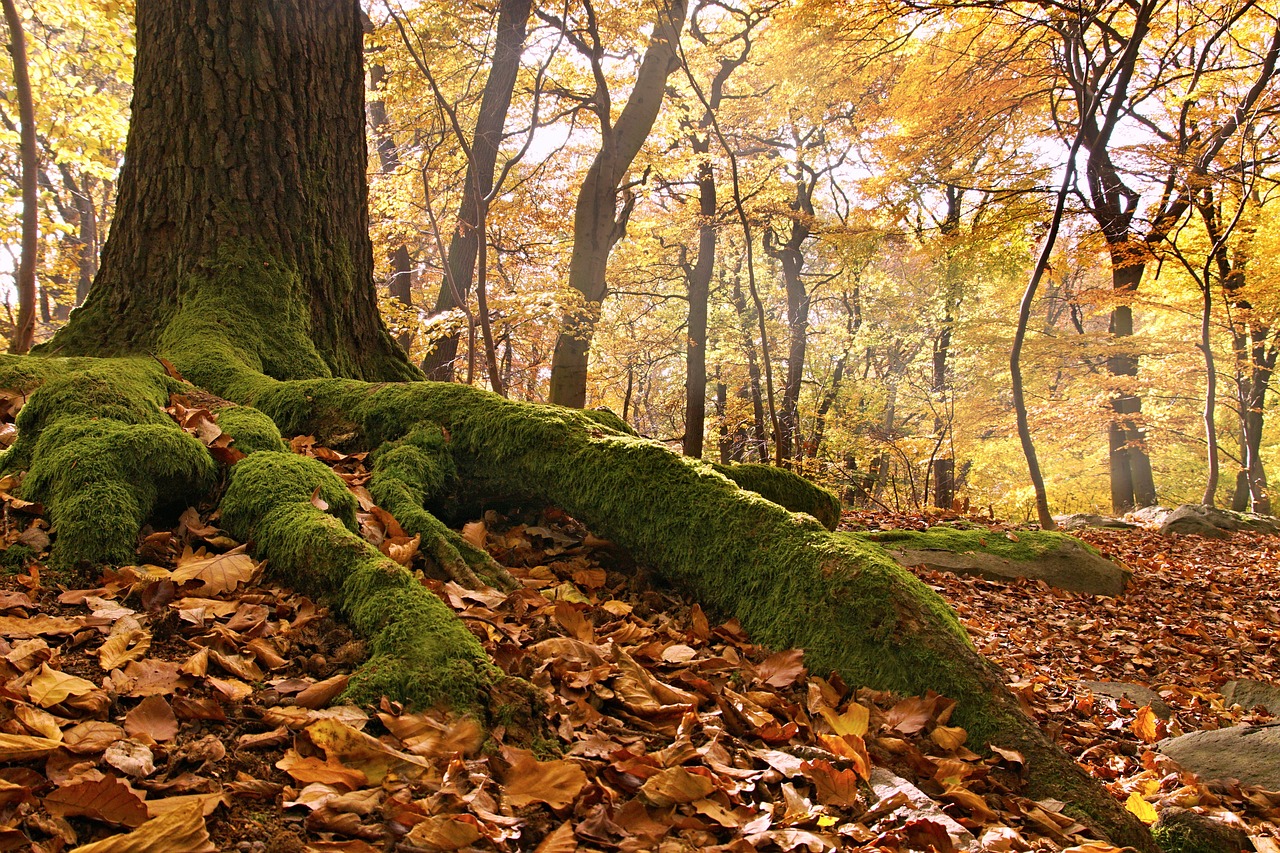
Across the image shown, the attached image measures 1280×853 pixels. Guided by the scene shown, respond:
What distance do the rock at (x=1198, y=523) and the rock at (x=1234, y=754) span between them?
10006mm

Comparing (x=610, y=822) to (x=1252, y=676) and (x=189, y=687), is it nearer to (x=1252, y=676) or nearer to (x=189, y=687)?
A: (x=189, y=687)

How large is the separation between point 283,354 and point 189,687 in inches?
109

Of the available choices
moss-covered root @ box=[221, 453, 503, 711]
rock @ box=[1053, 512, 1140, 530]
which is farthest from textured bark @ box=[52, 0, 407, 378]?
rock @ box=[1053, 512, 1140, 530]

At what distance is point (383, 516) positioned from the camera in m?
2.77

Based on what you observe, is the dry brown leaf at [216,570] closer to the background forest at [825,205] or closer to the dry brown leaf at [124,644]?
the dry brown leaf at [124,644]

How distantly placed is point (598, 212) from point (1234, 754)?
10107 millimetres

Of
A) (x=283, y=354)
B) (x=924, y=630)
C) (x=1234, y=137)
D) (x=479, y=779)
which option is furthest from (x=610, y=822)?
(x=1234, y=137)

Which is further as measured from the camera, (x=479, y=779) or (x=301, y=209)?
(x=301, y=209)

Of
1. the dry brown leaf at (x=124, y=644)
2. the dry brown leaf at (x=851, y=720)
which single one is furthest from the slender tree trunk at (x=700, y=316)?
the dry brown leaf at (x=124, y=644)

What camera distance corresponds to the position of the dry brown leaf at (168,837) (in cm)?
119

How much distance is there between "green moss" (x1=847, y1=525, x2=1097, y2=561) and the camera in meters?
6.58

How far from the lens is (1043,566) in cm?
652

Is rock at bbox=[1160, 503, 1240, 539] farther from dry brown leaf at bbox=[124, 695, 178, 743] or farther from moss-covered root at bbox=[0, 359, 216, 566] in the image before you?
dry brown leaf at bbox=[124, 695, 178, 743]

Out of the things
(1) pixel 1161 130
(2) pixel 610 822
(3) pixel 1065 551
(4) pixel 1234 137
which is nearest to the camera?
(2) pixel 610 822
